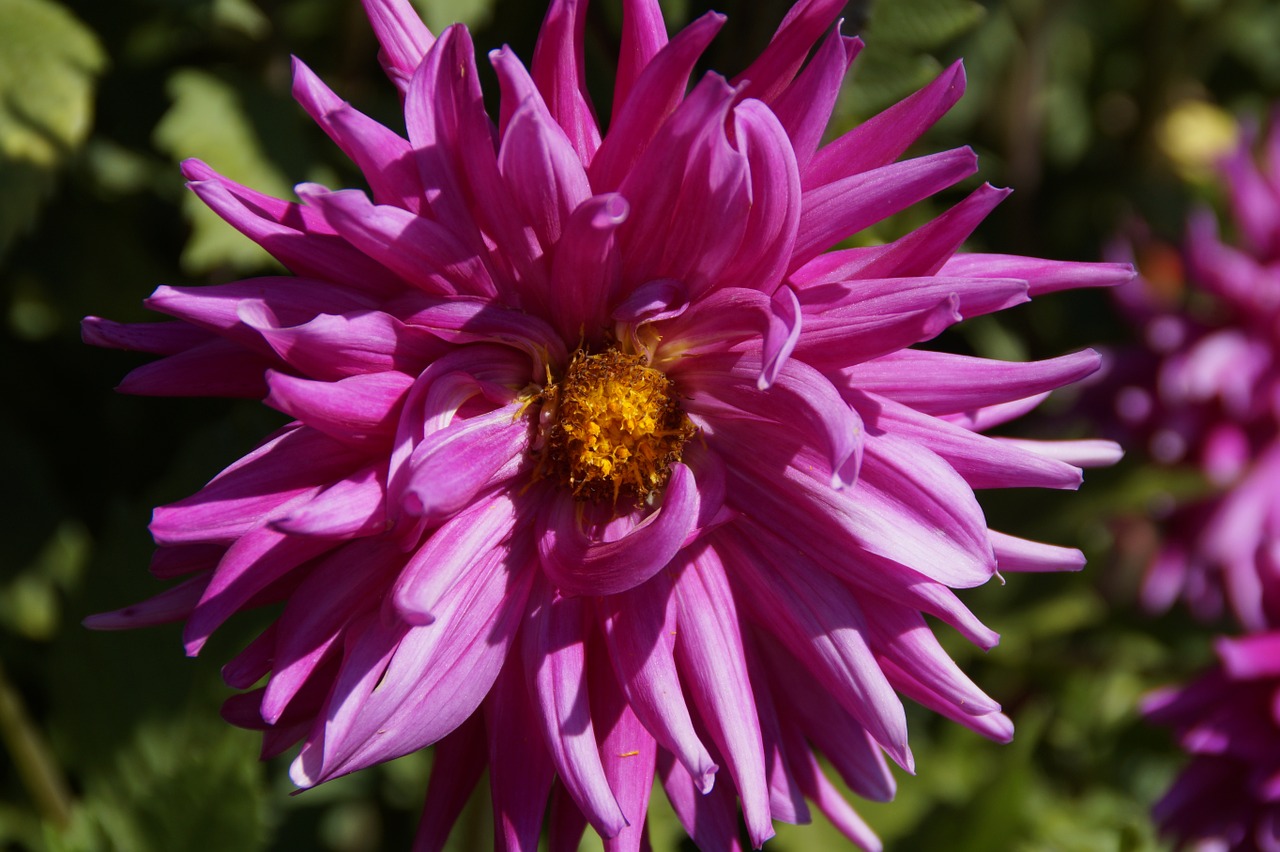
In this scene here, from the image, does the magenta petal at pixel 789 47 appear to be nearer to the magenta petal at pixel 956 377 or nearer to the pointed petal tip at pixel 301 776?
the magenta petal at pixel 956 377

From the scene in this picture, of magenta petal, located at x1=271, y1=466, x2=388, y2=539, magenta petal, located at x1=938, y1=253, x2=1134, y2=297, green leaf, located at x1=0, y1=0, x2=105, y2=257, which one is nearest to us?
magenta petal, located at x1=271, y1=466, x2=388, y2=539

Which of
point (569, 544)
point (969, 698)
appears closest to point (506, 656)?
point (569, 544)

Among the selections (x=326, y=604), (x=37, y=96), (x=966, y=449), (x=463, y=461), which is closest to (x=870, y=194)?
(x=966, y=449)

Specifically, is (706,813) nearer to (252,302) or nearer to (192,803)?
(252,302)

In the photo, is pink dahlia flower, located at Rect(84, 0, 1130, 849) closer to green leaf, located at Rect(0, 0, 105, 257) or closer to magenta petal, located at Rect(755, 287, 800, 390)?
magenta petal, located at Rect(755, 287, 800, 390)

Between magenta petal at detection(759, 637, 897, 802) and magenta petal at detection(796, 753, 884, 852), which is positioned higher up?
magenta petal at detection(759, 637, 897, 802)

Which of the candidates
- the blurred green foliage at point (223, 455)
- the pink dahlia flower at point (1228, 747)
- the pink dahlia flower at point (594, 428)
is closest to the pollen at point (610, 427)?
the pink dahlia flower at point (594, 428)

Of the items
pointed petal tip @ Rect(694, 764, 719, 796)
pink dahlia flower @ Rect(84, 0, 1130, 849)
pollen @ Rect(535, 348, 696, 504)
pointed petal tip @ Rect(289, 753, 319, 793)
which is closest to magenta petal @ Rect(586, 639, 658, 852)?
pink dahlia flower @ Rect(84, 0, 1130, 849)
